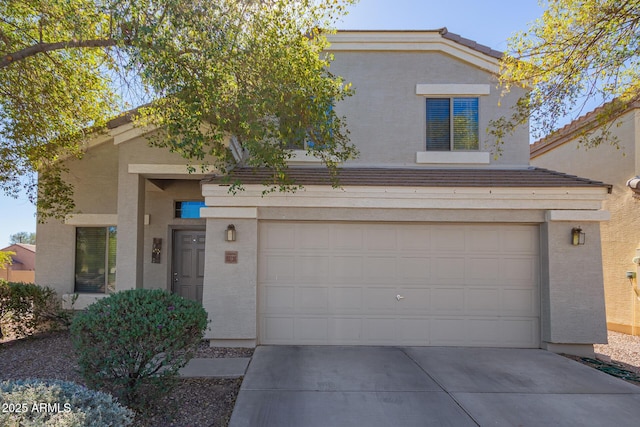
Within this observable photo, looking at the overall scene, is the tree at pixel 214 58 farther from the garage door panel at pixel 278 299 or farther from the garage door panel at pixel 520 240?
the garage door panel at pixel 520 240

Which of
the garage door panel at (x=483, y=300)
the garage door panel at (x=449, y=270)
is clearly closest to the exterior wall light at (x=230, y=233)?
the garage door panel at (x=449, y=270)

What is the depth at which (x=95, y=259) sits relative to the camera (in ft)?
31.6

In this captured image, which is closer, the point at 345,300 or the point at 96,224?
the point at 345,300

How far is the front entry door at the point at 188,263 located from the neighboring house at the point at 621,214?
9079 mm

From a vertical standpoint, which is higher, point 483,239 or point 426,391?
point 483,239

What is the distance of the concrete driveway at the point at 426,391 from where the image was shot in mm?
4562

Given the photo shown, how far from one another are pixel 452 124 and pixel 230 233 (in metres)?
5.39

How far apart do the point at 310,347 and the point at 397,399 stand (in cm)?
274

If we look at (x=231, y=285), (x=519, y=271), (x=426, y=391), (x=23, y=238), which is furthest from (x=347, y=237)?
(x=23, y=238)

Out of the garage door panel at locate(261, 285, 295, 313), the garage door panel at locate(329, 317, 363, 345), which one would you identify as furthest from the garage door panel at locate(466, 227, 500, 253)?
the garage door panel at locate(261, 285, 295, 313)

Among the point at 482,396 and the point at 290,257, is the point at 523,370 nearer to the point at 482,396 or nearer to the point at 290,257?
the point at 482,396

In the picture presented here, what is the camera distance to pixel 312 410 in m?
4.71

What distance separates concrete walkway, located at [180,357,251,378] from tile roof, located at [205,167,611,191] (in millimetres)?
3066

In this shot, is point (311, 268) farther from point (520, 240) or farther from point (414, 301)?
point (520, 240)
